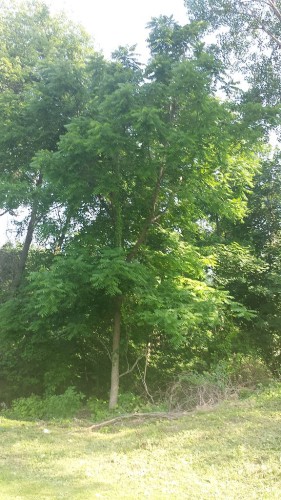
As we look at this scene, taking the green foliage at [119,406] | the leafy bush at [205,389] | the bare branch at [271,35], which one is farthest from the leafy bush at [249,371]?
the bare branch at [271,35]

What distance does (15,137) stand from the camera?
12766mm

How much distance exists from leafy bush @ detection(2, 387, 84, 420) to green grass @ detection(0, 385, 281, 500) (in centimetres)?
254

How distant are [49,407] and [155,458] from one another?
6100mm

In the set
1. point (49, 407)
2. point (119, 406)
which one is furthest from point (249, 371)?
point (49, 407)

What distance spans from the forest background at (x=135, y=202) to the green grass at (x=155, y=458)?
8.32ft

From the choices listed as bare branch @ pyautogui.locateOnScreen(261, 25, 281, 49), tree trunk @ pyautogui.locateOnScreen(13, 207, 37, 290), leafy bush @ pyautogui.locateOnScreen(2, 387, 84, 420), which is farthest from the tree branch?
bare branch @ pyautogui.locateOnScreen(261, 25, 281, 49)

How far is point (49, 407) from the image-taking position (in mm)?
11383

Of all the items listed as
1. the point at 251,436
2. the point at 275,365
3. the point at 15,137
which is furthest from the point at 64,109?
the point at 275,365

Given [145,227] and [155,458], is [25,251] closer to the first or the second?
[145,227]

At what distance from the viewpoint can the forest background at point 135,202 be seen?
9.93 metres

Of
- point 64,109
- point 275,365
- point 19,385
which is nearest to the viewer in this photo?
point 64,109

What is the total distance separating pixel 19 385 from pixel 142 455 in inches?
344

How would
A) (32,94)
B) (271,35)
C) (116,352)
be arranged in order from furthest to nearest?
1. (271,35)
2. (32,94)
3. (116,352)

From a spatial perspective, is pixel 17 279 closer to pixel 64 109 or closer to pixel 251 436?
pixel 64 109
